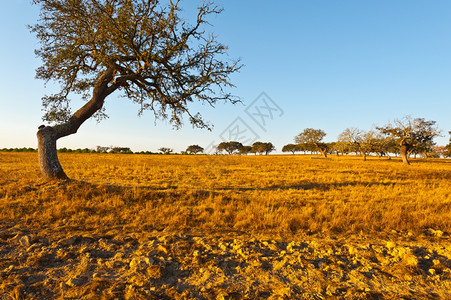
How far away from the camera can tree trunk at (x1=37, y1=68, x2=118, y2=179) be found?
31.3ft

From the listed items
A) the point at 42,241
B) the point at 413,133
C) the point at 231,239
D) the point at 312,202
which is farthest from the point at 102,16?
the point at 413,133

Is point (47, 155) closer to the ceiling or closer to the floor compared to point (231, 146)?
closer to the floor

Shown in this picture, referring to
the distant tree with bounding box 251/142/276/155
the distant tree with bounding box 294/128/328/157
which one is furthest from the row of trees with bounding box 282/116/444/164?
the distant tree with bounding box 251/142/276/155

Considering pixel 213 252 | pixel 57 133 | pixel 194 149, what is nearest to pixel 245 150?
pixel 194 149

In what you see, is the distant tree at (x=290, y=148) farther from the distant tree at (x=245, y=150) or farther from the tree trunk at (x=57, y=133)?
the tree trunk at (x=57, y=133)

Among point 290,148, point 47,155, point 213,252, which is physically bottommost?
point 213,252

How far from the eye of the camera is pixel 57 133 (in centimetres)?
995

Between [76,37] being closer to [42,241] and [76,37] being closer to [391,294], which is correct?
[42,241]

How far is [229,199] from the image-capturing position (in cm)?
872

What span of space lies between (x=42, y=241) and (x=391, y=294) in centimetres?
650

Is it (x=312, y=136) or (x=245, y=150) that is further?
(x=245, y=150)

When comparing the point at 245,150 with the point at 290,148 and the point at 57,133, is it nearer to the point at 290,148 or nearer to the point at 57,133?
the point at 290,148

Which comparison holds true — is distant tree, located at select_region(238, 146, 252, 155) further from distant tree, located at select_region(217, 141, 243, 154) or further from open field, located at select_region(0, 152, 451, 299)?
open field, located at select_region(0, 152, 451, 299)

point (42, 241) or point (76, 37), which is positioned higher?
point (76, 37)
